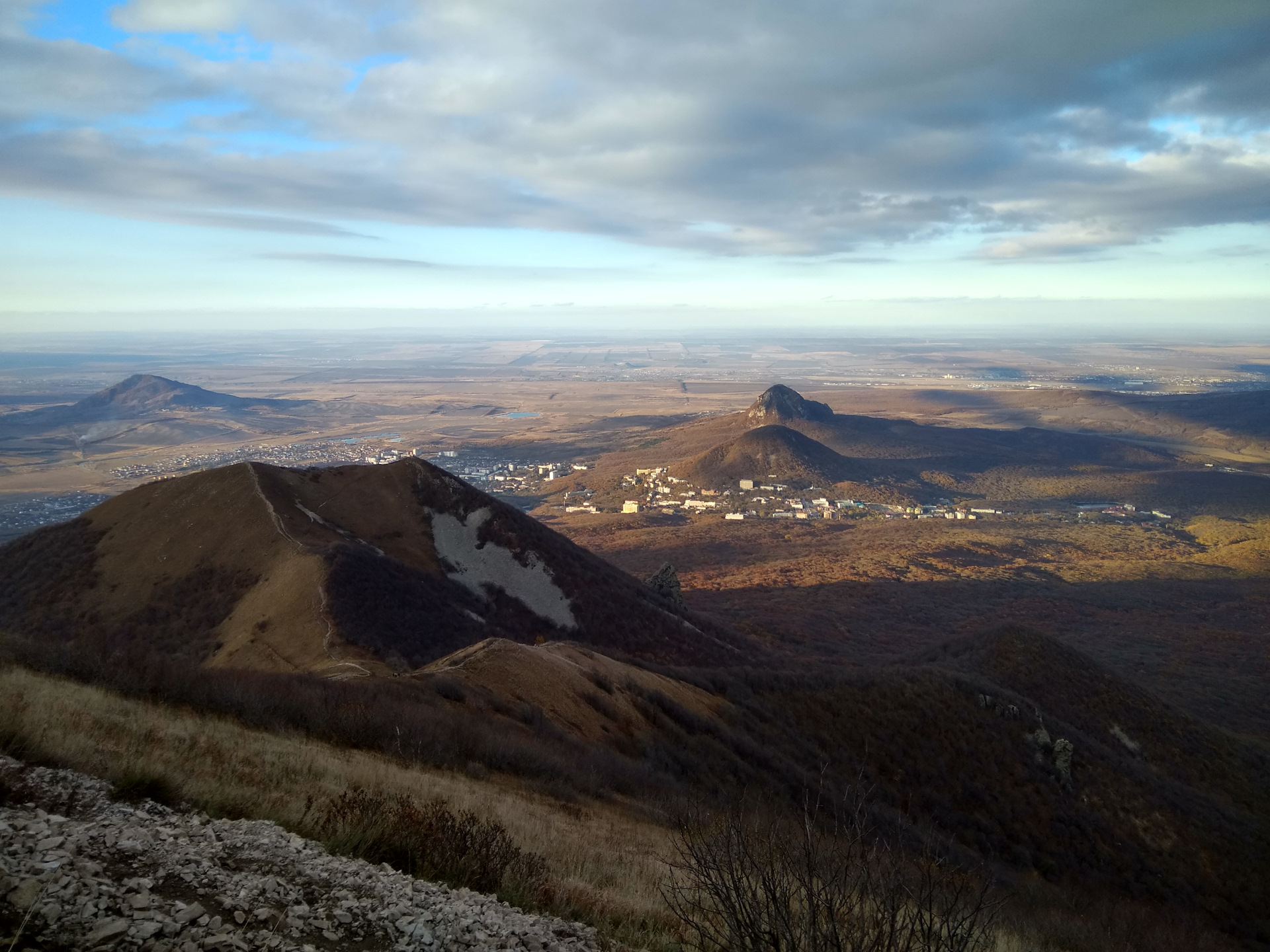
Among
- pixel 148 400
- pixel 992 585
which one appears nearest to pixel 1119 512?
pixel 992 585

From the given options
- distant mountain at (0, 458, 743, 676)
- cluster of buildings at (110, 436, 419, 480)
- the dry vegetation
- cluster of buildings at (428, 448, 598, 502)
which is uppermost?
distant mountain at (0, 458, 743, 676)

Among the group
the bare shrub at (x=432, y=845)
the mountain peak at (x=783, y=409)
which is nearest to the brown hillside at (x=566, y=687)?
the bare shrub at (x=432, y=845)

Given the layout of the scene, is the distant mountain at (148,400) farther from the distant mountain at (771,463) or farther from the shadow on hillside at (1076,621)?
the shadow on hillside at (1076,621)

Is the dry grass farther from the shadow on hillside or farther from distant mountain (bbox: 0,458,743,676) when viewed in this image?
the shadow on hillside

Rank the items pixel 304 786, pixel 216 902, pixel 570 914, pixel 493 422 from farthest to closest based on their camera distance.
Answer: pixel 493 422, pixel 304 786, pixel 570 914, pixel 216 902

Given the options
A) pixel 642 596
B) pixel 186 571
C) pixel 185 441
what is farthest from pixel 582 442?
pixel 186 571

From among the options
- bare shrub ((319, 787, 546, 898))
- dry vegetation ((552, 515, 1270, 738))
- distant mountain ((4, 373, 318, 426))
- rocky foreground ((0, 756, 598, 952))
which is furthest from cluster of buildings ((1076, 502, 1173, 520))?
distant mountain ((4, 373, 318, 426))

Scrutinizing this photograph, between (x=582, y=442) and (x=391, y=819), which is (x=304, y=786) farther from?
(x=582, y=442)
